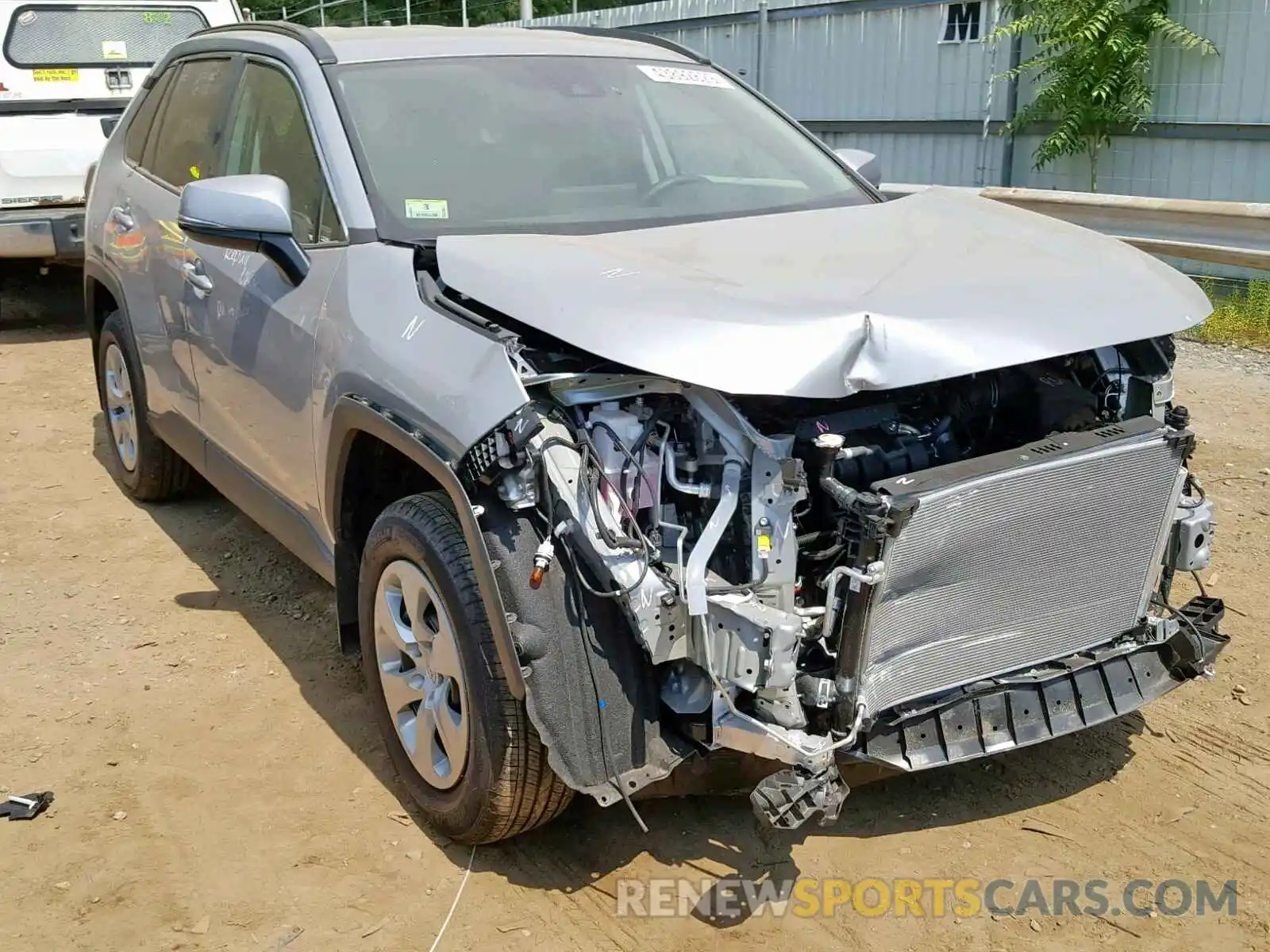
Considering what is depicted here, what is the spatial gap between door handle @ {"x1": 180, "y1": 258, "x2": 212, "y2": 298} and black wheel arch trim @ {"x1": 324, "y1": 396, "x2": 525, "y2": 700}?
1037 millimetres

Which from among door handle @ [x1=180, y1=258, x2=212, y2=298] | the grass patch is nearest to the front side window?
door handle @ [x1=180, y1=258, x2=212, y2=298]

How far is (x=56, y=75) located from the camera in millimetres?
9258

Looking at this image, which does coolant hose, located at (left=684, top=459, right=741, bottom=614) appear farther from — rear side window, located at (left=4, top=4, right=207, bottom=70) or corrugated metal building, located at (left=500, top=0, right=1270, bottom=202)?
rear side window, located at (left=4, top=4, right=207, bottom=70)

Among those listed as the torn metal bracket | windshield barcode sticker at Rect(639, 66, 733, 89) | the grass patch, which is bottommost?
the torn metal bracket

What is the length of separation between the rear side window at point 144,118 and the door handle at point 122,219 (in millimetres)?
220

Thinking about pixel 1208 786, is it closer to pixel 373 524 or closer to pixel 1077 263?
pixel 1077 263

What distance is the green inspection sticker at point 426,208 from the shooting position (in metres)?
3.51

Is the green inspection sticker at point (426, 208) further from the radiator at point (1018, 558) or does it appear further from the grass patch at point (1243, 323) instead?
the grass patch at point (1243, 323)

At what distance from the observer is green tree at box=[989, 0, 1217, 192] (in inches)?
389

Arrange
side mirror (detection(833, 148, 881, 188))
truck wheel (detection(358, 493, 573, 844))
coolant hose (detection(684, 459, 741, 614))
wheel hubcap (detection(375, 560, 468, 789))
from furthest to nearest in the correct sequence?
1. side mirror (detection(833, 148, 881, 188))
2. wheel hubcap (detection(375, 560, 468, 789))
3. truck wheel (detection(358, 493, 573, 844))
4. coolant hose (detection(684, 459, 741, 614))

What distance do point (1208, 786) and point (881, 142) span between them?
9.95 m

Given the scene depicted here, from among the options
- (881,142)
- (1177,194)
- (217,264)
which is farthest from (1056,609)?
(881,142)

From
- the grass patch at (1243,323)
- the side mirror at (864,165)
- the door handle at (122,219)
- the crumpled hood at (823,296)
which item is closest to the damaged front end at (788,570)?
the crumpled hood at (823,296)

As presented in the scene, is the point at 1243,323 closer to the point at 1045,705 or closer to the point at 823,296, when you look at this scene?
the point at 1045,705
